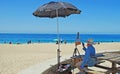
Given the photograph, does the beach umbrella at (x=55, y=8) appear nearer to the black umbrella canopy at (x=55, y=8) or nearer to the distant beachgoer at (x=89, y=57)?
the black umbrella canopy at (x=55, y=8)

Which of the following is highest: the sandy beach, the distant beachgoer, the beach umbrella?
the beach umbrella

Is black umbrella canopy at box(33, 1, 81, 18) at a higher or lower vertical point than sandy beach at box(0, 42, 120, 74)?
higher

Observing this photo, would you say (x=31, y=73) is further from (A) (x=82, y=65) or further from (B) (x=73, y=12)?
(B) (x=73, y=12)

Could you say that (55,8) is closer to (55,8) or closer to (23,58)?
(55,8)

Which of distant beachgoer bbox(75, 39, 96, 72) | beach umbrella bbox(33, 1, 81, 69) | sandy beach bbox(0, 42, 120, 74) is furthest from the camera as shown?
sandy beach bbox(0, 42, 120, 74)

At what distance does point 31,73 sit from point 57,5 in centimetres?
219

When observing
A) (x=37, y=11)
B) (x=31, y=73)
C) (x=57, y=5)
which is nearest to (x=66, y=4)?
(x=57, y=5)

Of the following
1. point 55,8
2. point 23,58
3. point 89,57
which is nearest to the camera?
point 89,57

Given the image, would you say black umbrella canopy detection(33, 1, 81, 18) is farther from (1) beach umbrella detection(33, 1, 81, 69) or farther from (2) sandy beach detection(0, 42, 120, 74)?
(2) sandy beach detection(0, 42, 120, 74)

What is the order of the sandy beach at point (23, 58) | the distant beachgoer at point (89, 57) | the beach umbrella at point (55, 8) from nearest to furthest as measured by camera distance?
the distant beachgoer at point (89, 57)
the beach umbrella at point (55, 8)
the sandy beach at point (23, 58)

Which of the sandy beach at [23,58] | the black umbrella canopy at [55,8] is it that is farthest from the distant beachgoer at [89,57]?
the sandy beach at [23,58]

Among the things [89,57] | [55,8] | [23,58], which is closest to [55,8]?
[55,8]

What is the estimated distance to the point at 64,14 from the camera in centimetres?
937

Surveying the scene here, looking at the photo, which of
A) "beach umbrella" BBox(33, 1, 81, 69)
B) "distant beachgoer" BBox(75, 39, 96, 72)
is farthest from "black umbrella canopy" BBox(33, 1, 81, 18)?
"distant beachgoer" BBox(75, 39, 96, 72)
